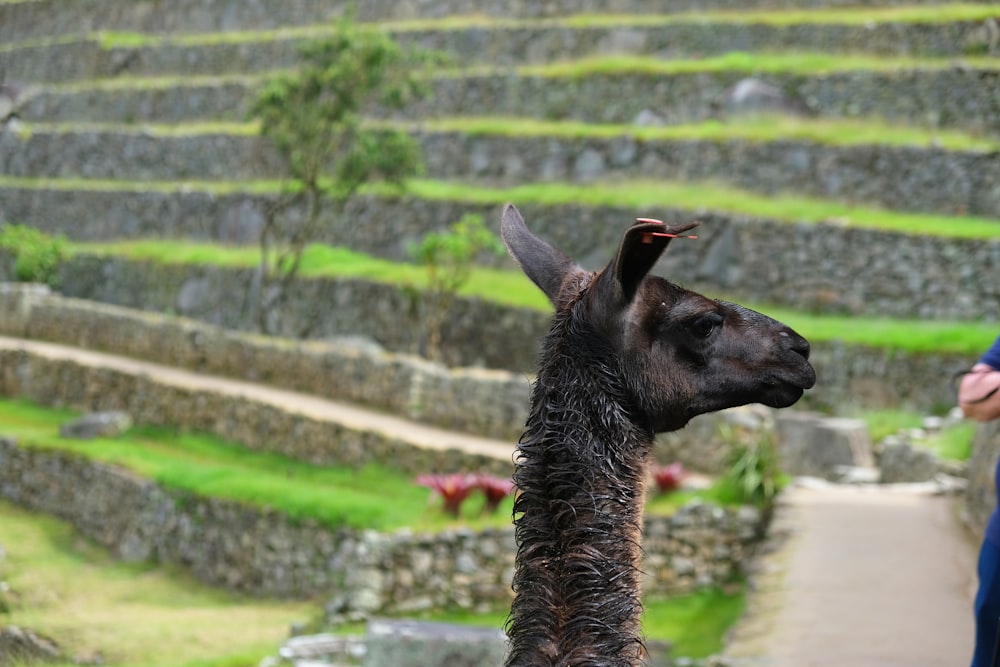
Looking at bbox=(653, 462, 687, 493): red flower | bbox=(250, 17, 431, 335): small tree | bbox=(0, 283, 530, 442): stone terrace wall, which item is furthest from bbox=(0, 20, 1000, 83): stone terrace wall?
bbox=(653, 462, 687, 493): red flower

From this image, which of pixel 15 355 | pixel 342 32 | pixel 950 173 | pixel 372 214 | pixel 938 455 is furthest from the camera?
pixel 372 214

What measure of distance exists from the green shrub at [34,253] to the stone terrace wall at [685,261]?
2.10 ft

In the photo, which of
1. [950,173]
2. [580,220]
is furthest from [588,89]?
[950,173]

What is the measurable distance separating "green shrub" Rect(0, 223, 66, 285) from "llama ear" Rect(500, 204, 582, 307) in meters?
30.7

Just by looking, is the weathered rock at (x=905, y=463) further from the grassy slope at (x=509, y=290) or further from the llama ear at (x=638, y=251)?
the llama ear at (x=638, y=251)

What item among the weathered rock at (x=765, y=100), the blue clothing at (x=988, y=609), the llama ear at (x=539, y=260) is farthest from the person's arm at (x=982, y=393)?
the weathered rock at (x=765, y=100)

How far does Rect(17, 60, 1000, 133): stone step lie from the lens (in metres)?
23.8

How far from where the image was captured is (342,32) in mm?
24141

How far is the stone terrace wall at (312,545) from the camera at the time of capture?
43.4 ft

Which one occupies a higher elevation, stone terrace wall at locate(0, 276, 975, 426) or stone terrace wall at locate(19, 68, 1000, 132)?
stone terrace wall at locate(19, 68, 1000, 132)

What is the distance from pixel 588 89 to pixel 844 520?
700 inches

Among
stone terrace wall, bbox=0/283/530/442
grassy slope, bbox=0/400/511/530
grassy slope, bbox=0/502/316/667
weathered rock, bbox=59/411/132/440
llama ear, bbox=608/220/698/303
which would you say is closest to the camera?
llama ear, bbox=608/220/698/303

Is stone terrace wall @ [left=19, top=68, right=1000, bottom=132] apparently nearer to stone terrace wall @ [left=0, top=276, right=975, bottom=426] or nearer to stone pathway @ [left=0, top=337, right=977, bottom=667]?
stone terrace wall @ [left=0, top=276, right=975, bottom=426]

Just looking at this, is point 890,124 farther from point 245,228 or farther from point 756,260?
point 245,228
